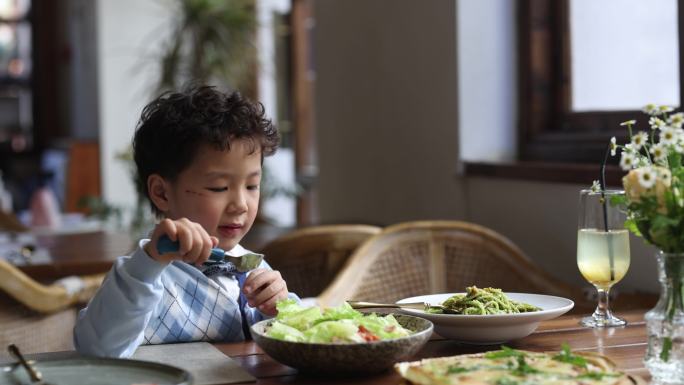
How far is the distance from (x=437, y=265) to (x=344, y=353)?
1339mm

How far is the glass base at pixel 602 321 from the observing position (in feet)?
5.00

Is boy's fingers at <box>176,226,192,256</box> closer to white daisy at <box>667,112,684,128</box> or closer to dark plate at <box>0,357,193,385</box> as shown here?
dark plate at <box>0,357,193,385</box>

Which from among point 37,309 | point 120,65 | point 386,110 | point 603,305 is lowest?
point 37,309

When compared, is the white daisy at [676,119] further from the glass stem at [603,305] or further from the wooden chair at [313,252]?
the wooden chair at [313,252]

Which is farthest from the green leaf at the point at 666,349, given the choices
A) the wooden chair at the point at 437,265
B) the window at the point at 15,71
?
the window at the point at 15,71

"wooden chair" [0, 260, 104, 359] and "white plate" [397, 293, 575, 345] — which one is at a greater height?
"white plate" [397, 293, 575, 345]

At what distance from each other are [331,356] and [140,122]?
74 centimetres

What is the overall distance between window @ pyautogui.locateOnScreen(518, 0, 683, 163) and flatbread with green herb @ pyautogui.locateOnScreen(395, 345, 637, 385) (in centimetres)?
140

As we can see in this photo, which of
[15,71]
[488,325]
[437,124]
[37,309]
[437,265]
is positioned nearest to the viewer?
[488,325]

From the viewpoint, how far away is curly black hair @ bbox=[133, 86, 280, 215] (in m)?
1.56

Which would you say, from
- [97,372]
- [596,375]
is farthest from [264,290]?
[596,375]

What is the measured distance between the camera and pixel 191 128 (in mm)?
1569

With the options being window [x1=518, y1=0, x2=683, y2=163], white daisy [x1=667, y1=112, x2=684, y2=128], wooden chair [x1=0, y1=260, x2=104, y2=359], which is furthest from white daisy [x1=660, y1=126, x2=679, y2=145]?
wooden chair [x1=0, y1=260, x2=104, y2=359]

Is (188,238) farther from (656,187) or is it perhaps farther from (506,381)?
(656,187)
